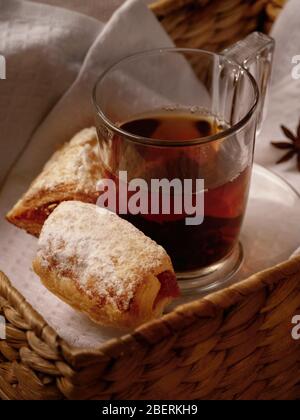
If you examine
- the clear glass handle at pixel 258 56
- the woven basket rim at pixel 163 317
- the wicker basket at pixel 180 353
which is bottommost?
the wicker basket at pixel 180 353

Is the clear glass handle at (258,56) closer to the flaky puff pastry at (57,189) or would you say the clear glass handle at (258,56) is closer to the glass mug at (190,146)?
the glass mug at (190,146)

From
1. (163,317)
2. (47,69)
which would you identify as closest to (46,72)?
(47,69)

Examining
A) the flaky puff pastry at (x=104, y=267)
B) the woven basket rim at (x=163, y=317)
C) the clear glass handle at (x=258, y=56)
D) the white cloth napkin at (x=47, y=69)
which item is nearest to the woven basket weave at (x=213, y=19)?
the white cloth napkin at (x=47, y=69)

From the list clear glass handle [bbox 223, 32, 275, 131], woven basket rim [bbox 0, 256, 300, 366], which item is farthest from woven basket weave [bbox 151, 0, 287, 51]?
woven basket rim [bbox 0, 256, 300, 366]

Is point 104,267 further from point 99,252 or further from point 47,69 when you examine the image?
point 47,69

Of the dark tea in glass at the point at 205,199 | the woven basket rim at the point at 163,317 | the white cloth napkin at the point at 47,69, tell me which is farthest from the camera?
the white cloth napkin at the point at 47,69
